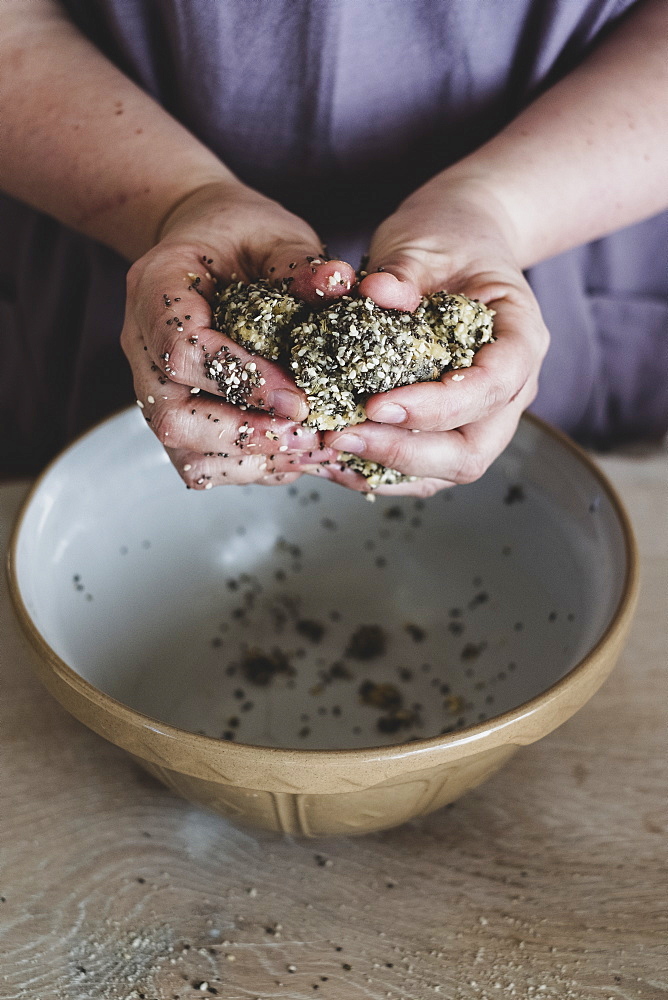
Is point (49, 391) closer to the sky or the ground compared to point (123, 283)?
closer to the ground

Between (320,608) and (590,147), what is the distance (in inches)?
25.4

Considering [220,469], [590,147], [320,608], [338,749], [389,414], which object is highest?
[590,147]

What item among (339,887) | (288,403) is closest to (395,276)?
(288,403)

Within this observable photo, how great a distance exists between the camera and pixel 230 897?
739 mm

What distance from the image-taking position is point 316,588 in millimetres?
1051

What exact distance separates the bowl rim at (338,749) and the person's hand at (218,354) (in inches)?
8.4

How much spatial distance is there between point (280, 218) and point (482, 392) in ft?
0.97

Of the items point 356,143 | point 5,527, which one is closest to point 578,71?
point 356,143

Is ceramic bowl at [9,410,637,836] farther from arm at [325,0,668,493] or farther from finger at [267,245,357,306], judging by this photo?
finger at [267,245,357,306]

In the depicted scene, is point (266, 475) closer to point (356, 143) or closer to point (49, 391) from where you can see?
point (356, 143)

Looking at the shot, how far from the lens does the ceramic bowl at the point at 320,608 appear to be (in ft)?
2.25

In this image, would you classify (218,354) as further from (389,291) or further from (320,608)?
(320,608)

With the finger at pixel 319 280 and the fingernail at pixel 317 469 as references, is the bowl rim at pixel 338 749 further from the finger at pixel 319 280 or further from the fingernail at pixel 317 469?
the finger at pixel 319 280

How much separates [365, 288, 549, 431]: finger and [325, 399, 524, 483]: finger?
0.06ft
